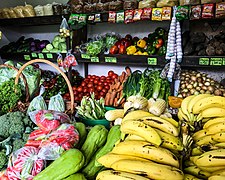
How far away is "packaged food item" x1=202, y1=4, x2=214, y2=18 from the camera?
2.38 meters

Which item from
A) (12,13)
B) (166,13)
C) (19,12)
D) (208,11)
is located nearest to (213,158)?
(208,11)

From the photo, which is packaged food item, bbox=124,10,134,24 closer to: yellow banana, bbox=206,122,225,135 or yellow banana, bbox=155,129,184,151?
yellow banana, bbox=206,122,225,135

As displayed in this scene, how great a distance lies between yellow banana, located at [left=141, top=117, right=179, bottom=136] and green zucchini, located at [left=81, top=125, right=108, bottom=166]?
1.12 feet

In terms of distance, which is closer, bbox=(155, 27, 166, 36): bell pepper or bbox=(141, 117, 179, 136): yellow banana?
bbox=(141, 117, 179, 136): yellow banana

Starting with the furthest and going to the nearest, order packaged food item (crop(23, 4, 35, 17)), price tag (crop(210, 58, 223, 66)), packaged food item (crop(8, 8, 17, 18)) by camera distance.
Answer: packaged food item (crop(8, 8, 17, 18)) < packaged food item (crop(23, 4, 35, 17)) < price tag (crop(210, 58, 223, 66))

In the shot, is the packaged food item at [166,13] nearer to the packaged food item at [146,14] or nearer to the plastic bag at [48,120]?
the packaged food item at [146,14]

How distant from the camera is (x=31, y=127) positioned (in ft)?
5.71

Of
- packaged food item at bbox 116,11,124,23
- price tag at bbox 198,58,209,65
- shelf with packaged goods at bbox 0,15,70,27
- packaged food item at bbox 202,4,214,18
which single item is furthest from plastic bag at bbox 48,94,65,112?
shelf with packaged goods at bbox 0,15,70,27

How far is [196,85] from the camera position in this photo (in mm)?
2811

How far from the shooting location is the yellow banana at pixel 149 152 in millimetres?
1018

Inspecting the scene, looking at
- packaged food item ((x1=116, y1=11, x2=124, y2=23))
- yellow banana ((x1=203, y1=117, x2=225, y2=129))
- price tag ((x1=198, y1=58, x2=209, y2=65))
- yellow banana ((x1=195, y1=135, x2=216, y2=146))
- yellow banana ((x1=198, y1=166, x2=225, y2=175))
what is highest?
packaged food item ((x1=116, y1=11, x2=124, y2=23))

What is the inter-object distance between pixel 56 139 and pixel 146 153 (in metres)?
0.48

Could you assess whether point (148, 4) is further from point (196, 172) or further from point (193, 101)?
point (196, 172)

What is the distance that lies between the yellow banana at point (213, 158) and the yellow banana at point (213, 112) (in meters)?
0.28
